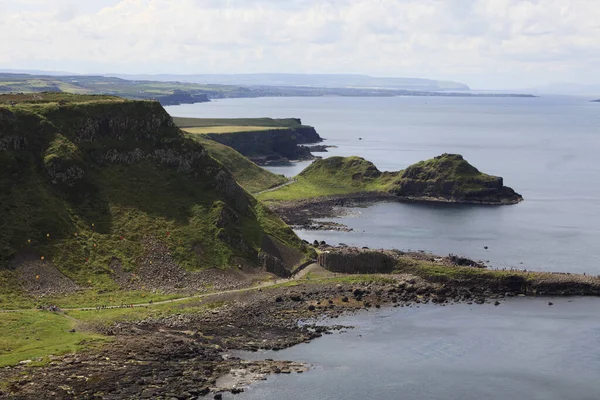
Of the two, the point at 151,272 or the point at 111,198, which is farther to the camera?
the point at 111,198

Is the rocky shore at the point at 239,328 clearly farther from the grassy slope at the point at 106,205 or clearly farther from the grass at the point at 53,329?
the grassy slope at the point at 106,205

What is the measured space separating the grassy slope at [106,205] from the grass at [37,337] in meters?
13.0

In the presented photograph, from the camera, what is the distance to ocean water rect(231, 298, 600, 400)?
335 ft

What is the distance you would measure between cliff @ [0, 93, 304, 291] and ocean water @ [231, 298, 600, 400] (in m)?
39.7

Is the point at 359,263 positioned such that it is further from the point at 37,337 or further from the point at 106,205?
the point at 37,337

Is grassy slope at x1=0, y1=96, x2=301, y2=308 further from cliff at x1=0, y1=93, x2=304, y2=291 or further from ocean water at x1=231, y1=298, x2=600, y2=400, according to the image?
ocean water at x1=231, y1=298, x2=600, y2=400

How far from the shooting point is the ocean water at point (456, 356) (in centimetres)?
10206

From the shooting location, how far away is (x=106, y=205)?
154 metres

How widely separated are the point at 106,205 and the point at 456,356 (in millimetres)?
80824

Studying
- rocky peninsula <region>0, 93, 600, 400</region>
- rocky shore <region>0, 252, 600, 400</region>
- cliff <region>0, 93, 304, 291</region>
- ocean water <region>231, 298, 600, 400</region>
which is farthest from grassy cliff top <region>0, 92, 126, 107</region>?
ocean water <region>231, 298, 600, 400</region>

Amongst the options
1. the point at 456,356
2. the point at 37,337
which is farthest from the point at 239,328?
the point at 456,356

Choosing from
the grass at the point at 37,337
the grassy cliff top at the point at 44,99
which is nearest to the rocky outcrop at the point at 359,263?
the grass at the point at 37,337

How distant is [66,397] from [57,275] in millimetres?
46067

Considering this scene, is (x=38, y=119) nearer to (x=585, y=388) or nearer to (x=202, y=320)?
(x=202, y=320)
